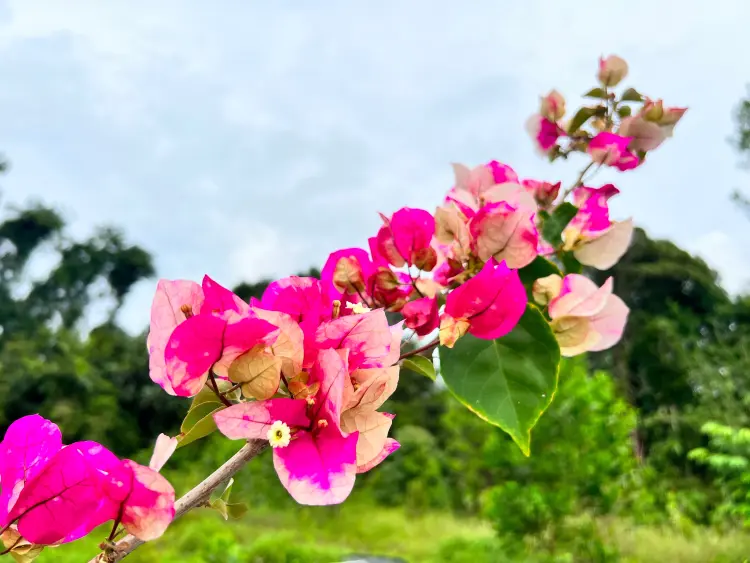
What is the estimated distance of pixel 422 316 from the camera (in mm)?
315

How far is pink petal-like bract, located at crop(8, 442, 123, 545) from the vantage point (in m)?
0.22

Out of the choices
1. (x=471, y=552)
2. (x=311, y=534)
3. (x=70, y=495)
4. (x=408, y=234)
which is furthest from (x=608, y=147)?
(x=311, y=534)

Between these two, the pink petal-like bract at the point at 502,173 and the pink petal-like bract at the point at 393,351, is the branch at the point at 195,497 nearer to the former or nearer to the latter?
the pink petal-like bract at the point at 393,351

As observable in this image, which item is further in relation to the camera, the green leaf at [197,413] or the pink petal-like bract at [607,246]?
the pink petal-like bract at [607,246]

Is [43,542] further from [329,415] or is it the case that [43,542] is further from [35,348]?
[35,348]

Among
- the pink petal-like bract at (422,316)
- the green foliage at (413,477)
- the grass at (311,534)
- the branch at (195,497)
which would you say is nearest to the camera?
the branch at (195,497)

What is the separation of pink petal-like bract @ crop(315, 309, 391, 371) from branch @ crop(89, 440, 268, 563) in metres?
0.05

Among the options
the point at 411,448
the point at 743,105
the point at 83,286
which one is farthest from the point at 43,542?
the point at 83,286

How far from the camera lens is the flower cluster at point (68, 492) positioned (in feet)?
0.70

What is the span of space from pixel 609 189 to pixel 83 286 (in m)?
15.6

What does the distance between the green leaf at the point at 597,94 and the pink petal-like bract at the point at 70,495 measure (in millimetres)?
452

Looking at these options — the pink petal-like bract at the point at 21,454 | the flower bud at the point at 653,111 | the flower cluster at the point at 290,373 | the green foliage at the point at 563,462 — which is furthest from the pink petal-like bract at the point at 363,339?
the green foliage at the point at 563,462

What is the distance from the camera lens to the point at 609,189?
43cm

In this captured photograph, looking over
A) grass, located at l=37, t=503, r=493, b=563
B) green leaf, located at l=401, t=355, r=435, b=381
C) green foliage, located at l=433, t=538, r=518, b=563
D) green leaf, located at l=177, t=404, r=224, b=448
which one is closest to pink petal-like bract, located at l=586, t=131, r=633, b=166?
green leaf, located at l=401, t=355, r=435, b=381
